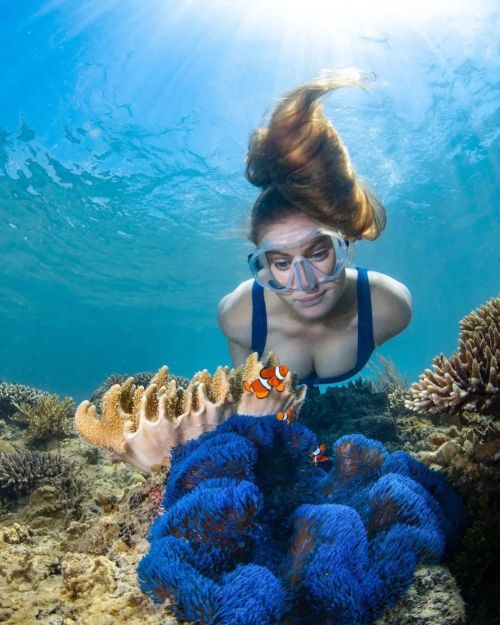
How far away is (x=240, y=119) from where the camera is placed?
22.1m

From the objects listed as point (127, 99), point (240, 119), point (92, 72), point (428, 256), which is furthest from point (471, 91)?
point (428, 256)

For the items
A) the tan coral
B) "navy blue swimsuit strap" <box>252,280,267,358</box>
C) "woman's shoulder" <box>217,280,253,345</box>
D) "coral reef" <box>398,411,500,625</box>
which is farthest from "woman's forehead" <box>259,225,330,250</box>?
"coral reef" <box>398,411,500,625</box>

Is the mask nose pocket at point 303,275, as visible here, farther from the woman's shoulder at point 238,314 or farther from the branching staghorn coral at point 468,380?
the branching staghorn coral at point 468,380

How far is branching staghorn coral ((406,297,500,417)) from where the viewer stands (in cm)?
261

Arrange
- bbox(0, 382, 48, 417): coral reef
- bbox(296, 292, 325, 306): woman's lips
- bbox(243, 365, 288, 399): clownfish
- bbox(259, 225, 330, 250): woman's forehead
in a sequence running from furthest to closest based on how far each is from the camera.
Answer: bbox(0, 382, 48, 417): coral reef
bbox(296, 292, 325, 306): woman's lips
bbox(259, 225, 330, 250): woman's forehead
bbox(243, 365, 288, 399): clownfish

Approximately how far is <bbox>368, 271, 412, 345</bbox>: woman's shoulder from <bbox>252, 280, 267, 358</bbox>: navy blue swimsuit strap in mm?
1295

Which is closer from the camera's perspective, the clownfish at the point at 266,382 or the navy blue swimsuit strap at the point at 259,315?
the clownfish at the point at 266,382

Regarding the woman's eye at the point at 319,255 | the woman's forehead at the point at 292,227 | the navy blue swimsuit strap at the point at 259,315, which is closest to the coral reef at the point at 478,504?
the woman's eye at the point at 319,255

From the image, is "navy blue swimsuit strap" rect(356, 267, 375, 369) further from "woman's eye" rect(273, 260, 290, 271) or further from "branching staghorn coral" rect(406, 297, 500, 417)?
"branching staghorn coral" rect(406, 297, 500, 417)

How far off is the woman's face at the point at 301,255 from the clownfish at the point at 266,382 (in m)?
1.31

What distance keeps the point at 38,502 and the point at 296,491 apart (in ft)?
7.29

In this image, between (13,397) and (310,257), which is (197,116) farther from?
(310,257)

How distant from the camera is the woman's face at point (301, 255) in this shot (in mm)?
3734

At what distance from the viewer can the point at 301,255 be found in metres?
3.78
